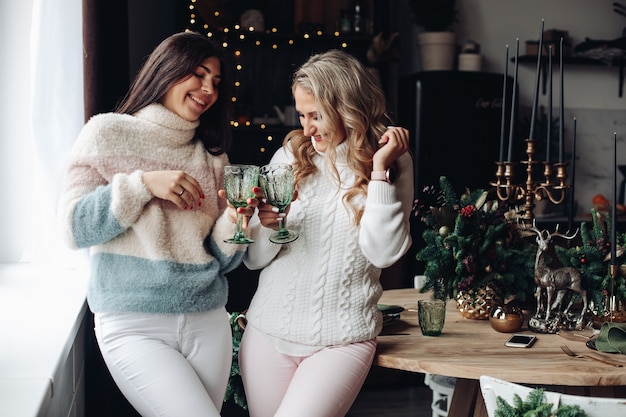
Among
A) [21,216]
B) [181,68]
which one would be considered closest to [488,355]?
[181,68]

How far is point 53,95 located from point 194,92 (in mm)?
880

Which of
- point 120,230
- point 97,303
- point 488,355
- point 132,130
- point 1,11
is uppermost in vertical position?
point 1,11

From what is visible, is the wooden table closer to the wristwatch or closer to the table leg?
the table leg

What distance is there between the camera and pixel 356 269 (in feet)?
6.36

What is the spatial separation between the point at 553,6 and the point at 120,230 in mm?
4142

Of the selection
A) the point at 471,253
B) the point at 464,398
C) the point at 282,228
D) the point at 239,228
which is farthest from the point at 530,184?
the point at 239,228

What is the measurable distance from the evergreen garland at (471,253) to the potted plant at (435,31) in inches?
100.0

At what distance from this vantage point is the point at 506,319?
7.13 feet

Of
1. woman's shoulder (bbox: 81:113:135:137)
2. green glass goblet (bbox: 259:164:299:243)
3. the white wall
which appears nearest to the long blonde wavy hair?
green glass goblet (bbox: 259:164:299:243)

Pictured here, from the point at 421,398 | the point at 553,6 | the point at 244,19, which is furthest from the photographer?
the point at 553,6

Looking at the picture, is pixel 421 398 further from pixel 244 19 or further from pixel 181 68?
pixel 181 68

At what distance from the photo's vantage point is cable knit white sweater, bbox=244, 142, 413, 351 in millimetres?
1891

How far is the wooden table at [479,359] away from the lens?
5.95 ft

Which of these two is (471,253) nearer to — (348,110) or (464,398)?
(464,398)
